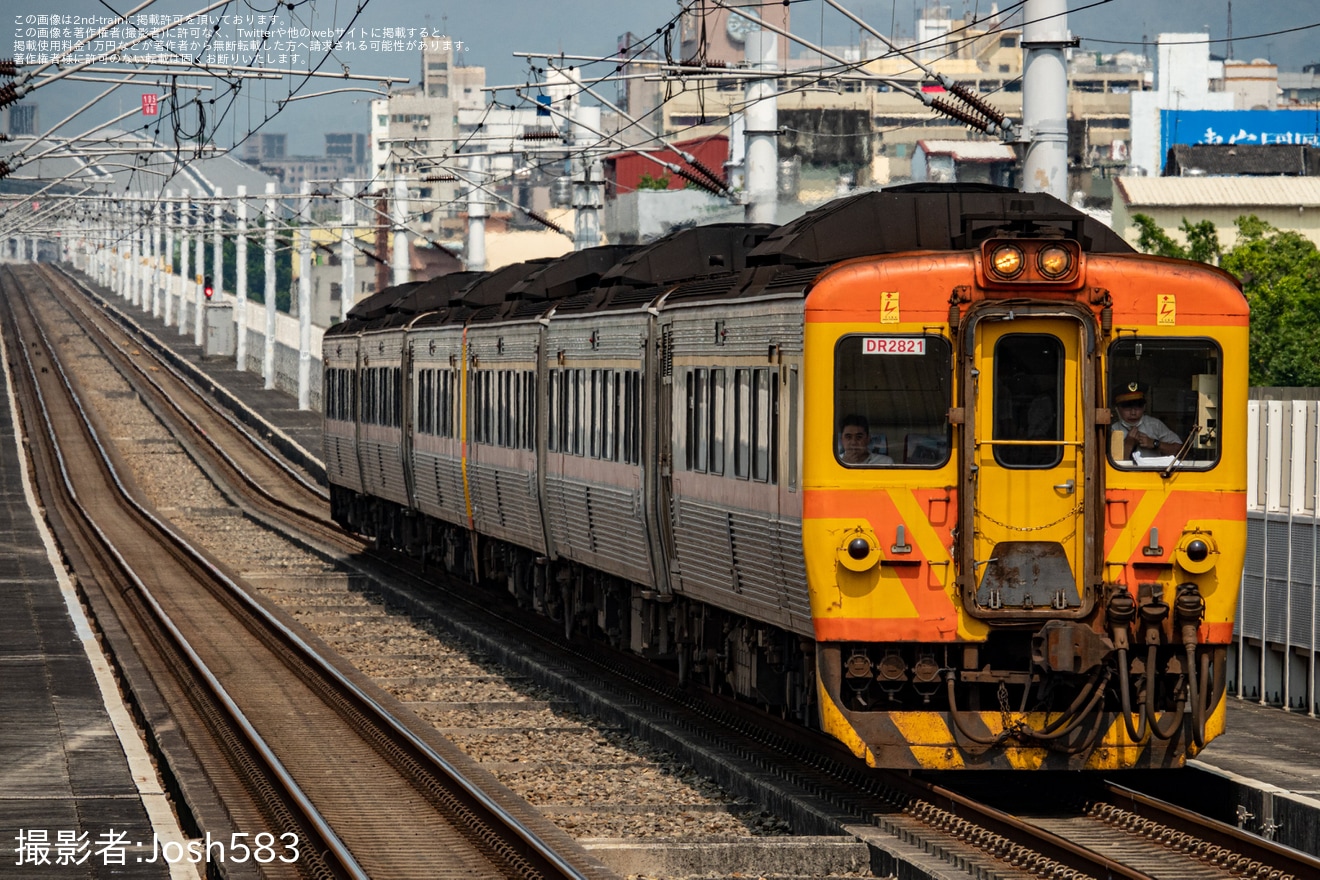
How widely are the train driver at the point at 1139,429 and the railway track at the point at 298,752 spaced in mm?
3957

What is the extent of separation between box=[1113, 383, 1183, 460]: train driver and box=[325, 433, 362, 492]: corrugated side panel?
21495 millimetres

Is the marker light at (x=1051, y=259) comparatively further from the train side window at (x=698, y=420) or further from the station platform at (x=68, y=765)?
the station platform at (x=68, y=765)

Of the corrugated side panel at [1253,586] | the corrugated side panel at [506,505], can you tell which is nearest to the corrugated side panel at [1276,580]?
the corrugated side panel at [1253,586]

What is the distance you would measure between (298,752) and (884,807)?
5244 mm

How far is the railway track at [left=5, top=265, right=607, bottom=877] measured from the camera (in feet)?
39.0

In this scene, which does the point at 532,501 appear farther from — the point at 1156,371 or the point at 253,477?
the point at 253,477

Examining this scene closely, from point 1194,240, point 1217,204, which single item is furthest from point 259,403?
point 1217,204

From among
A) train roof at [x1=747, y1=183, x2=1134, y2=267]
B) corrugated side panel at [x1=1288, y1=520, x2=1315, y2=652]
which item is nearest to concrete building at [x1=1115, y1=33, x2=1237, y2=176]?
corrugated side panel at [x1=1288, y1=520, x2=1315, y2=652]

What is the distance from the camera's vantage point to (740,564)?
1402 cm

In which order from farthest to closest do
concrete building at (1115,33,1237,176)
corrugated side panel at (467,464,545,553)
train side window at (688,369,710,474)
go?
concrete building at (1115,33,1237,176), corrugated side panel at (467,464,545,553), train side window at (688,369,710,474)

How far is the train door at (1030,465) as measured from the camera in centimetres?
1212

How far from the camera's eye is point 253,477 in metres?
49.3

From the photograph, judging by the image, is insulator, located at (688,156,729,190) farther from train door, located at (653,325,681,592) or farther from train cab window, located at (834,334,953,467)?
train cab window, located at (834,334,953,467)

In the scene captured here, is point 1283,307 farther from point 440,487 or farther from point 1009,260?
point 1009,260
